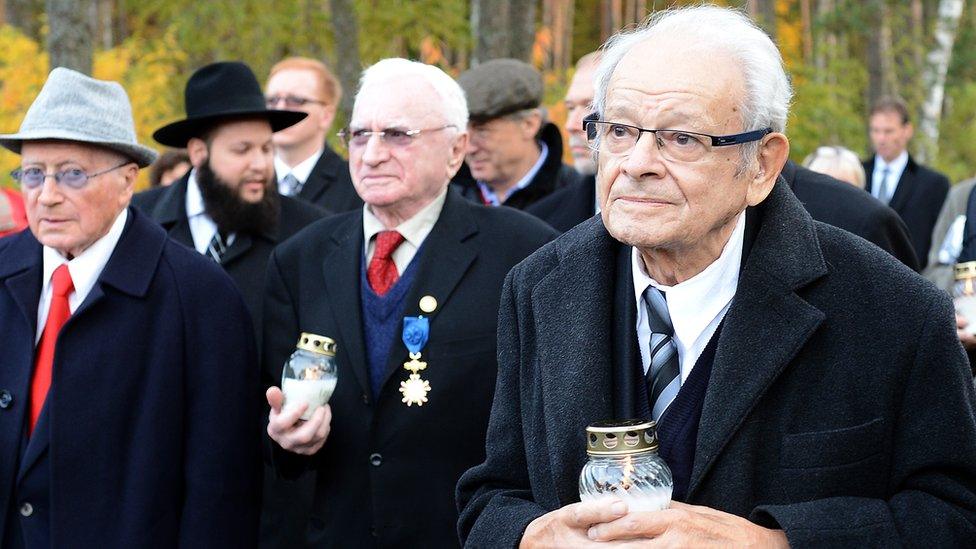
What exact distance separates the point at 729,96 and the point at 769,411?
70cm

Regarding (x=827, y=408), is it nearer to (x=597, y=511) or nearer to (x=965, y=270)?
(x=597, y=511)

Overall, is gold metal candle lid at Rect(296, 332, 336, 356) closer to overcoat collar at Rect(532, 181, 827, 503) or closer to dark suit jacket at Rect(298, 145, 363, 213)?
overcoat collar at Rect(532, 181, 827, 503)

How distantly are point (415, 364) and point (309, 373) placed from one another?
542 mm

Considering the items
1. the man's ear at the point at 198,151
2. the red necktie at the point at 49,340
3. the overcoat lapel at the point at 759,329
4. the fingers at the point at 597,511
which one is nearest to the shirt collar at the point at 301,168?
the man's ear at the point at 198,151

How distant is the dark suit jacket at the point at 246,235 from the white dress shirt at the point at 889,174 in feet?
26.0

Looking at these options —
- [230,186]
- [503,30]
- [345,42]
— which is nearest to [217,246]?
[230,186]

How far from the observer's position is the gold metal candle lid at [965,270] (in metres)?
4.43

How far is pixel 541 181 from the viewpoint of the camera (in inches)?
289

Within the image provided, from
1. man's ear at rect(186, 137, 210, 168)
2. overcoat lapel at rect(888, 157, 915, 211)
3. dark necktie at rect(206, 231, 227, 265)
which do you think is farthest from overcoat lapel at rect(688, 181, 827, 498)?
overcoat lapel at rect(888, 157, 915, 211)

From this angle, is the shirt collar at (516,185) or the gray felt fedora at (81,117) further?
the shirt collar at (516,185)

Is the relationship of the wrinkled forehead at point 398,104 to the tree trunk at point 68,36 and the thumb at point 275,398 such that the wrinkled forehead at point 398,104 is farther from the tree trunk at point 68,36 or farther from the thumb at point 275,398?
the tree trunk at point 68,36

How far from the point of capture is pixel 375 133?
498cm

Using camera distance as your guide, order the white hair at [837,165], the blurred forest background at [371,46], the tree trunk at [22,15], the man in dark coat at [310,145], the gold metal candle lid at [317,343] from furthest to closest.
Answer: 1. the tree trunk at [22,15]
2. the blurred forest background at [371,46]
3. the white hair at [837,165]
4. the man in dark coat at [310,145]
5. the gold metal candle lid at [317,343]

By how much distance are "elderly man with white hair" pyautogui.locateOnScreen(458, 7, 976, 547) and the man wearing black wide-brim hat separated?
3.08 meters
